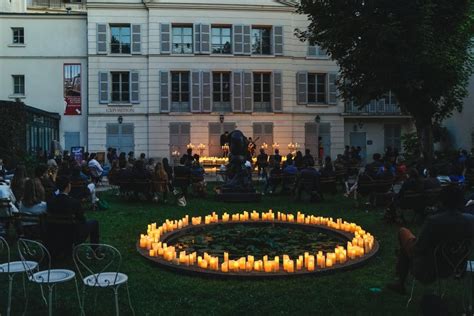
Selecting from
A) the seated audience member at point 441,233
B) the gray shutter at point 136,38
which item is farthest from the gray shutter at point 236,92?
the seated audience member at point 441,233

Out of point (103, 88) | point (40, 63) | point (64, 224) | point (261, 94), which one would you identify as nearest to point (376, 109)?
point (261, 94)

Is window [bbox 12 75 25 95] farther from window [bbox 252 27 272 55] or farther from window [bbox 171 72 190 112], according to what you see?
window [bbox 252 27 272 55]

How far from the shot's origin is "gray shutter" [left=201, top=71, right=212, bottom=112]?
27734 millimetres

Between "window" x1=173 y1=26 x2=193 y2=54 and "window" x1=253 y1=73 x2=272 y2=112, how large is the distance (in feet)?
13.8

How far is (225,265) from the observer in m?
6.32

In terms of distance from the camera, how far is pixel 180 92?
28.0 meters

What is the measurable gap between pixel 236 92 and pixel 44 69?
11.0m

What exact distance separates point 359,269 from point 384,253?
44.7 inches

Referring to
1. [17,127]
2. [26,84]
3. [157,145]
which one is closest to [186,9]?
[157,145]

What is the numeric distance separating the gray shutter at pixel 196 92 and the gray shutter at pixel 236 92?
198 cm

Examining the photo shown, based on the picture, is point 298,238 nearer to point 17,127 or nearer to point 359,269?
point 359,269

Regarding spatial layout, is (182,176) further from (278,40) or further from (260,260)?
(278,40)

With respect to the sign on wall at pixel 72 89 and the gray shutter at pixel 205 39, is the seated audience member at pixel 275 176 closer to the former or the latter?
the gray shutter at pixel 205 39

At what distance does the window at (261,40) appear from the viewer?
28625 millimetres
